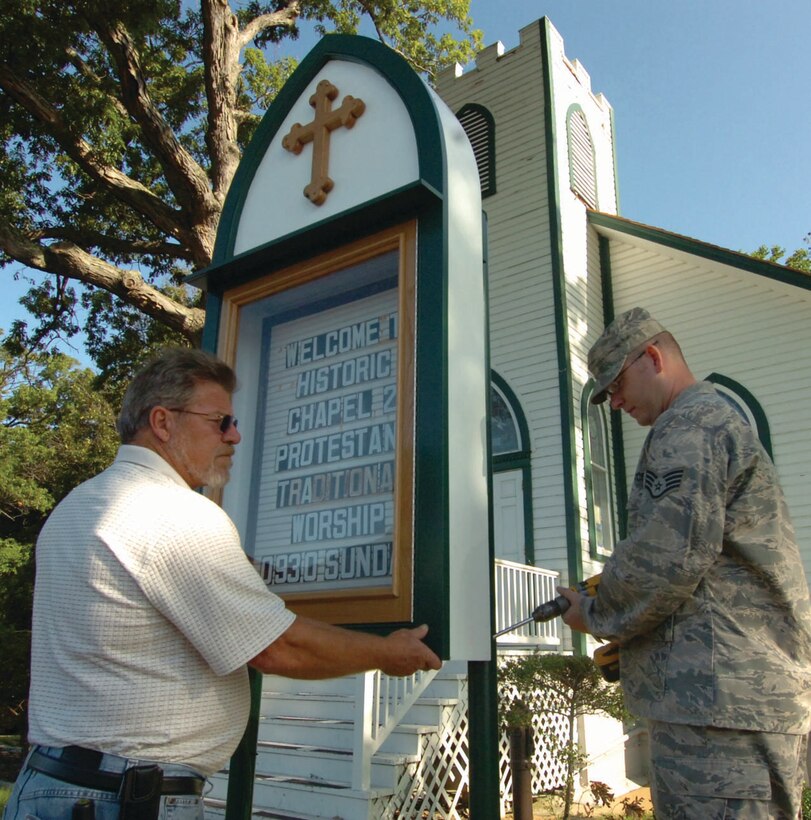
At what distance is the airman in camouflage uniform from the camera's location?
5.82ft

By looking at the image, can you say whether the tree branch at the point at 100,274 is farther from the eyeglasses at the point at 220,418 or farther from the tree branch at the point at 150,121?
the eyeglasses at the point at 220,418

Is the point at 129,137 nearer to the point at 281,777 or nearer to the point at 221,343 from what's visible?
the point at 281,777

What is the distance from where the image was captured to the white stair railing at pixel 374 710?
5.69 meters

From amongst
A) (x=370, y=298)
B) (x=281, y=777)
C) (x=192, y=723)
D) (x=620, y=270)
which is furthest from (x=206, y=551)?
(x=620, y=270)

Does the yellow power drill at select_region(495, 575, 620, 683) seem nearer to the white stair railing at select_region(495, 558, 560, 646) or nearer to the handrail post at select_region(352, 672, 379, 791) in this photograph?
the handrail post at select_region(352, 672, 379, 791)

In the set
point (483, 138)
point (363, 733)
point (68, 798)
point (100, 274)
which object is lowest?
point (68, 798)

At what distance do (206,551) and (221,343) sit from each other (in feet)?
4.46

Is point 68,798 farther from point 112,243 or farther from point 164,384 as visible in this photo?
point 112,243

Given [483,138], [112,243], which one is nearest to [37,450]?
[112,243]

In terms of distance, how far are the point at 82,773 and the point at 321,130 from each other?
87.2 inches

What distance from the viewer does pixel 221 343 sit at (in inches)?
113

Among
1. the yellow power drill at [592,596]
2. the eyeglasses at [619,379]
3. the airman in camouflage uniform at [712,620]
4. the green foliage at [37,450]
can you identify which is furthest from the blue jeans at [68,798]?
the green foliage at [37,450]

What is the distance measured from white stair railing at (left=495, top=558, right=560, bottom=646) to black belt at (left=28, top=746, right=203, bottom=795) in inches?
255

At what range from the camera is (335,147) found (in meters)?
2.79
